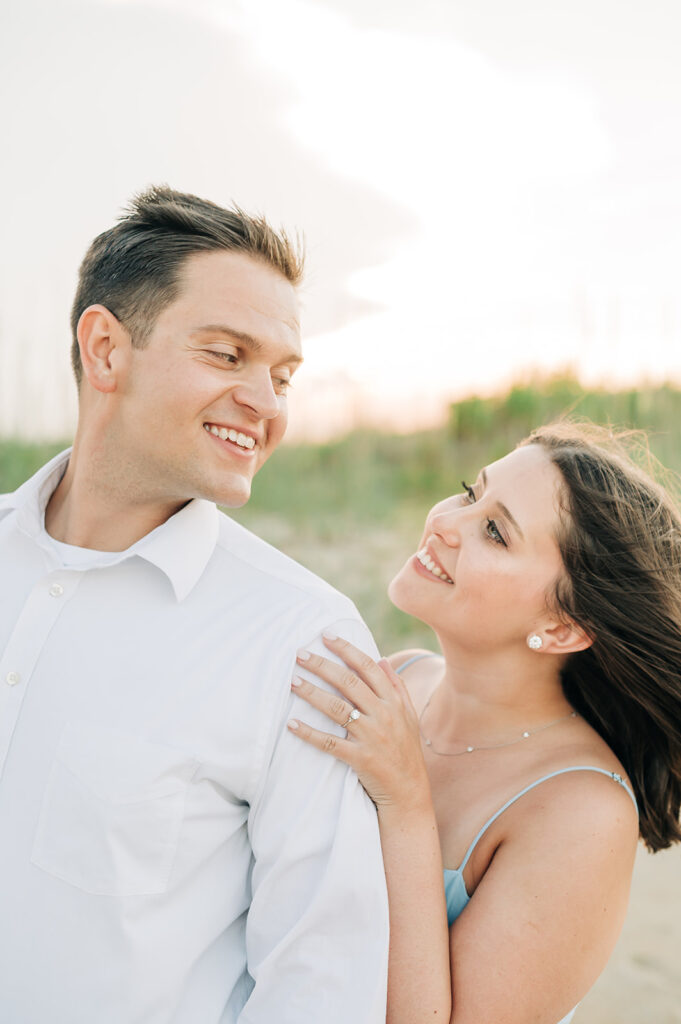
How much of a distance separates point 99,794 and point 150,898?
0.67ft

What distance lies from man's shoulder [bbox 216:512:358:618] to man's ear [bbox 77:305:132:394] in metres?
0.40

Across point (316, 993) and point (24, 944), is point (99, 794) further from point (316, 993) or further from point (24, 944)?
point (316, 993)

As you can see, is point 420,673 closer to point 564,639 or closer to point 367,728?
point 564,639

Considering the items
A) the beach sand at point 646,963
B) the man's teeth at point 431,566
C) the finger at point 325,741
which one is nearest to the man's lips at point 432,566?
the man's teeth at point 431,566

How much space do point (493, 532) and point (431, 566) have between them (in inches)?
6.9

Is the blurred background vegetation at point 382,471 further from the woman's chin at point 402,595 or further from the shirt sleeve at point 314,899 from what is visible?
the shirt sleeve at point 314,899

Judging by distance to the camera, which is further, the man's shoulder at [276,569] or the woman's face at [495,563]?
the woman's face at [495,563]

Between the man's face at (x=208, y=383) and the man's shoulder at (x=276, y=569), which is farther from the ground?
the man's face at (x=208, y=383)

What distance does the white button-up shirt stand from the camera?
1498mm

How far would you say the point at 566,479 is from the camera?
2059 mm

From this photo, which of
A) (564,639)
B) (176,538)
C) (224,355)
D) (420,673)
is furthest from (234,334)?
(420,673)

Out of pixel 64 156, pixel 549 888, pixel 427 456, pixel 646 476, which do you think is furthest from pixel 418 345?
pixel 549 888

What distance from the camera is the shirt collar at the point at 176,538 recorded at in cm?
171

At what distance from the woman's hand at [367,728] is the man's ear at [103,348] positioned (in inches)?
28.3
